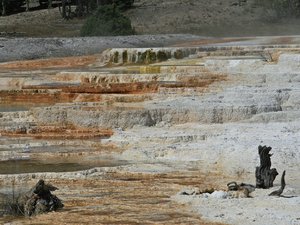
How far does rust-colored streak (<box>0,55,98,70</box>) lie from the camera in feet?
A: 85.7

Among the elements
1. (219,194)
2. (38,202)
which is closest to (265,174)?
(219,194)

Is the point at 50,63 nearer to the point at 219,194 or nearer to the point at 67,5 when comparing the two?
the point at 219,194

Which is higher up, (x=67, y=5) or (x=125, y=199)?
(x=67, y=5)

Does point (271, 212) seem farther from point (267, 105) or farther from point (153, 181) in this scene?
point (267, 105)

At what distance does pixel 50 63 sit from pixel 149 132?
13708 millimetres

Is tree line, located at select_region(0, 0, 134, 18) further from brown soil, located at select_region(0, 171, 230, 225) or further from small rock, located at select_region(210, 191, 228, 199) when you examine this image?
small rock, located at select_region(210, 191, 228, 199)

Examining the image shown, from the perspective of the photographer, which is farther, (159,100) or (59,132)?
(159,100)

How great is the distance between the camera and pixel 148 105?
1512 cm

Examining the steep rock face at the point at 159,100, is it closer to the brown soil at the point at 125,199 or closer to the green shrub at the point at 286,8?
the brown soil at the point at 125,199

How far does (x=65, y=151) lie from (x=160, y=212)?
443 cm

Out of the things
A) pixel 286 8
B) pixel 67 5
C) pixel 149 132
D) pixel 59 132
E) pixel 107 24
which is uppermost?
pixel 67 5

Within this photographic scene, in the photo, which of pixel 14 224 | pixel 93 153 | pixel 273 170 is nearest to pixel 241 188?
pixel 273 170

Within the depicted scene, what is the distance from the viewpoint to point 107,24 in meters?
37.4

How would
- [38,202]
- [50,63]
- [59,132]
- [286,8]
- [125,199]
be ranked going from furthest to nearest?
[286,8] < [50,63] < [59,132] < [125,199] < [38,202]
